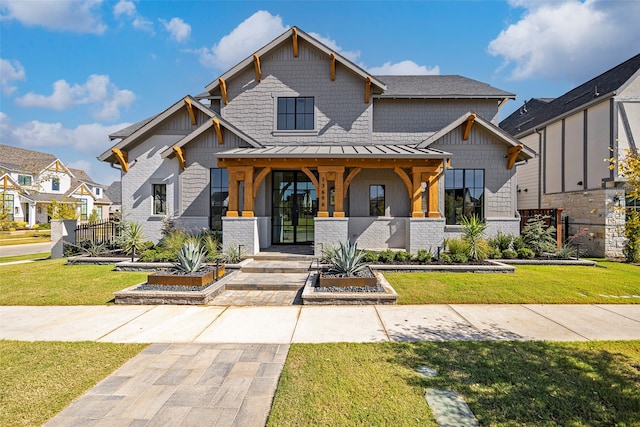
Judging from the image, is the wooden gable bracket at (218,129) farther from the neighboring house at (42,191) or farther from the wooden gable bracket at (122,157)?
the neighboring house at (42,191)

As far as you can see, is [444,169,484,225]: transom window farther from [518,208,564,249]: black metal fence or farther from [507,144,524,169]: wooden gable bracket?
[518,208,564,249]: black metal fence

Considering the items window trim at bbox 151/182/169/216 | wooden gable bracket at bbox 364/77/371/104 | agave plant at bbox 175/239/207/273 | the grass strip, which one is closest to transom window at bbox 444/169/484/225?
wooden gable bracket at bbox 364/77/371/104

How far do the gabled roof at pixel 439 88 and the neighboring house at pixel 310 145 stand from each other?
10 cm

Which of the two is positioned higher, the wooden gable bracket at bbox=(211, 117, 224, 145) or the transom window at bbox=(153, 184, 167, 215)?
the wooden gable bracket at bbox=(211, 117, 224, 145)

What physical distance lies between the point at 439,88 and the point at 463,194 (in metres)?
5.62

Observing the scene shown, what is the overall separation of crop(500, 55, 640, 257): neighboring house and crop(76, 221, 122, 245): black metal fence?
19.9m

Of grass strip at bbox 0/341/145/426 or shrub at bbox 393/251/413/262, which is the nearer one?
grass strip at bbox 0/341/145/426

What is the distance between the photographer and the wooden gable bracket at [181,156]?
12.6m

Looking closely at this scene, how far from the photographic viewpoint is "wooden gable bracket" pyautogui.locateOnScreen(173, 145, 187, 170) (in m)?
12.6

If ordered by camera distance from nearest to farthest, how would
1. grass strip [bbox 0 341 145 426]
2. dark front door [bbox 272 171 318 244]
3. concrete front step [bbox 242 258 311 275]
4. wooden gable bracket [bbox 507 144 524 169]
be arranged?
1. grass strip [bbox 0 341 145 426]
2. concrete front step [bbox 242 258 311 275]
3. wooden gable bracket [bbox 507 144 524 169]
4. dark front door [bbox 272 171 318 244]

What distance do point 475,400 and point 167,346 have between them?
4.43 meters

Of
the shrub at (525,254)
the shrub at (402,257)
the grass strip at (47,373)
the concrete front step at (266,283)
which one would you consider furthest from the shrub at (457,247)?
the grass strip at (47,373)

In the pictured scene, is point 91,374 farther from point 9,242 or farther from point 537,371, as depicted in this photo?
point 9,242

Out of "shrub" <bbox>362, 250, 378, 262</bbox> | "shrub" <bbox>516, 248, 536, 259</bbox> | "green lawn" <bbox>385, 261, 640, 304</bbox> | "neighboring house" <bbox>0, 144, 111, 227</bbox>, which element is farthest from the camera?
"neighboring house" <bbox>0, 144, 111, 227</bbox>
